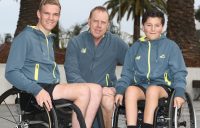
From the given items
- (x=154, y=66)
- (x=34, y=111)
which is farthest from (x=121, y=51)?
(x=34, y=111)

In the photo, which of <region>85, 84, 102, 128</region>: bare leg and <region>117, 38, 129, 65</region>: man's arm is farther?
<region>117, 38, 129, 65</region>: man's arm

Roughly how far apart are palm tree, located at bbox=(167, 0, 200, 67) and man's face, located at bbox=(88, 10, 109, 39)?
10.9m

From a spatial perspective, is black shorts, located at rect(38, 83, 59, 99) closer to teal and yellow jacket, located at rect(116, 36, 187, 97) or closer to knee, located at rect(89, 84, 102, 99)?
knee, located at rect(89, 84, 102, 99)

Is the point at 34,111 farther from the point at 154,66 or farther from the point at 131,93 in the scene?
the point at 154,66

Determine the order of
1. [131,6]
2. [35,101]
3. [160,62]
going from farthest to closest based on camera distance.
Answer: [131,6] → [160,62] → [35,101]

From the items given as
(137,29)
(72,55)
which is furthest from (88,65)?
(137,29)

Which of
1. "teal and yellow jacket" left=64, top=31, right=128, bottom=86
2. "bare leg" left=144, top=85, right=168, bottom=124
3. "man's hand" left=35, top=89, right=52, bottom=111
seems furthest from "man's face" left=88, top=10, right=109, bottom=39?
"man's hand" left=35, top=89, right=52, bottom=111

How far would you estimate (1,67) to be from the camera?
13.9 m

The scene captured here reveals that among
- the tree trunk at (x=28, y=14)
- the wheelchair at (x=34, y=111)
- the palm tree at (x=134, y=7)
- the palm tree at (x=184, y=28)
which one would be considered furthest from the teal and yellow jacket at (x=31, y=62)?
the palm tree at (x=134, y=7)

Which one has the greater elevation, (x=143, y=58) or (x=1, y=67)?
(x=143, y=58)

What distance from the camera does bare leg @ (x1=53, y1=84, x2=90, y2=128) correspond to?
4504mm

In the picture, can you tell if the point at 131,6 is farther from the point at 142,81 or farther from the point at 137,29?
the point at 142,81

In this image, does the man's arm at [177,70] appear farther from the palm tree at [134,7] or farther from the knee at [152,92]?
the palm tree at [134,7]

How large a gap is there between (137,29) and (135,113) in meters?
35.0
